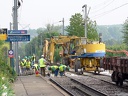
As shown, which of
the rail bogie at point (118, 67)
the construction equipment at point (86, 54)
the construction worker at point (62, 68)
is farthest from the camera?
the construction equipment at point (86, 54)

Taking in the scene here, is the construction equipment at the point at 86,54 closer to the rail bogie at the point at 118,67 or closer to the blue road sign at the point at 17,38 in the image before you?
the blue road sign at the point at 17,38

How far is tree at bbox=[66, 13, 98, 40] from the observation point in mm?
65781

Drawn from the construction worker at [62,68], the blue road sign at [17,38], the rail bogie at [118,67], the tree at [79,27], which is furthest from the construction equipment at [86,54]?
the tree at [79,27]

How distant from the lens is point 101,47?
3478 cm

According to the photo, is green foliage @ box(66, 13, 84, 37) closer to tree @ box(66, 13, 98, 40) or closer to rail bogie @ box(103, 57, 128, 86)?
tree @ box(66, 13, 98, 40)

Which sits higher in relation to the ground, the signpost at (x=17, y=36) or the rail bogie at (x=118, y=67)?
the signpost at (x=17, y=36)

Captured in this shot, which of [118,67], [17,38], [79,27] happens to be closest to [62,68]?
[17,38]

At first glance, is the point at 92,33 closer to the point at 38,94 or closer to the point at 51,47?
the point at 51,47

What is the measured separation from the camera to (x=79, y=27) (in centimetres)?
6744

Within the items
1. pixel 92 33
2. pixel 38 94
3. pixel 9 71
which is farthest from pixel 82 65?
pixel 92 33

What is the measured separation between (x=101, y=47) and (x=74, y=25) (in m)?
33.4

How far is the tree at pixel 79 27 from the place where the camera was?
65.8 m

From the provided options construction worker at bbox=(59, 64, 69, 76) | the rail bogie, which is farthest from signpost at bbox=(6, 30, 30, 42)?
the rail bogie

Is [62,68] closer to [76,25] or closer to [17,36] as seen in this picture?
[17,36]
